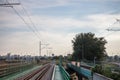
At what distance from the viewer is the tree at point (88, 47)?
428 feet

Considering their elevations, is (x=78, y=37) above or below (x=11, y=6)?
above

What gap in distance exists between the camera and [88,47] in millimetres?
134250

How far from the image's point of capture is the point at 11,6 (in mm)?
26656

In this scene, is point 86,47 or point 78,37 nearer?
point 86,47

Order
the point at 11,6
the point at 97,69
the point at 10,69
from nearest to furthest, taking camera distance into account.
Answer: the point at 11,6, the point at 97,69, the point at 10,69

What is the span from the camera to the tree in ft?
428

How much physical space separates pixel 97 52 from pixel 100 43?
8986mm

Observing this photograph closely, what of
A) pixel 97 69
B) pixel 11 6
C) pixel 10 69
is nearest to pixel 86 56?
pixel 10 69

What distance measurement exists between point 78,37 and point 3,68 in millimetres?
99405

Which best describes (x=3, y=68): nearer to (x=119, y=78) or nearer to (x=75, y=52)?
(x=119, y=78)

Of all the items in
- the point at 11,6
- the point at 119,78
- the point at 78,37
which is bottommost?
the point at 119,78

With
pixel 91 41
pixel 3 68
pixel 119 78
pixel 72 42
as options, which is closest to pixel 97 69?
pixel 119 78

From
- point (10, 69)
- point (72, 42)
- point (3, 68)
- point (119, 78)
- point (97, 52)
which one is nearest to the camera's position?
point (119, 78)

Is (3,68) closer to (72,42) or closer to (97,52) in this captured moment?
(97,52)
